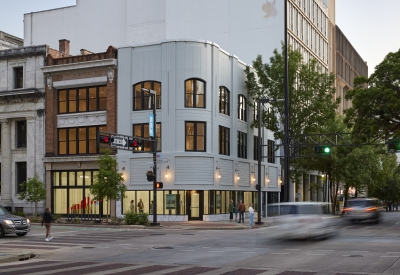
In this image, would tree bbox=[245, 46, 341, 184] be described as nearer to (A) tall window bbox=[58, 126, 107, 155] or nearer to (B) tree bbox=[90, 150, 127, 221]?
(A) tall window bbox=[58, 126, 107, 155]

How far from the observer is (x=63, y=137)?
51.7 m

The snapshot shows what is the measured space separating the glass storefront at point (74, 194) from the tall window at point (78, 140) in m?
1.82

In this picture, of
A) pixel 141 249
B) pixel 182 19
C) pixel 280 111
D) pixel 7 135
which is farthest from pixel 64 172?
pixel 141 249

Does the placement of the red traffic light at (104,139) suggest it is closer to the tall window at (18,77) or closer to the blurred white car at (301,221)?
the blurred white car at (301,221)

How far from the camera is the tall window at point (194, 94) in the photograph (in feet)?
154

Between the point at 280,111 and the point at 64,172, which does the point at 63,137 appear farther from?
the point at 280,111

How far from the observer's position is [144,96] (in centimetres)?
4819

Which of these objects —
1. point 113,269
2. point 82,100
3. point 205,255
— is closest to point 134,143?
point 82,100

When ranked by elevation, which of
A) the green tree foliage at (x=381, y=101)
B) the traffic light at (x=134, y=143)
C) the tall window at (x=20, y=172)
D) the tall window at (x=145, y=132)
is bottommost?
the tall window at (x=20, y=172)

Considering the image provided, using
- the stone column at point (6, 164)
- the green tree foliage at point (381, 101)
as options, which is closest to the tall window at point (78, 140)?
the stone column at point (6, 164)

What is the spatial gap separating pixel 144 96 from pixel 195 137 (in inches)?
224

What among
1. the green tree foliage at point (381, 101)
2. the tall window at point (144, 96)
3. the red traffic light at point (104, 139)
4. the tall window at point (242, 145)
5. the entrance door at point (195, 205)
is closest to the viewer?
the red traffic light at point (104, 139)

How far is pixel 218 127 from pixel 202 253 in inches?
1083

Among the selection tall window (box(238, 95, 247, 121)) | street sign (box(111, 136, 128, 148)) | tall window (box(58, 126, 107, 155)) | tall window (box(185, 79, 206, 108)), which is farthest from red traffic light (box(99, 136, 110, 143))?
tall window (box(238, 95, 247, 121))
